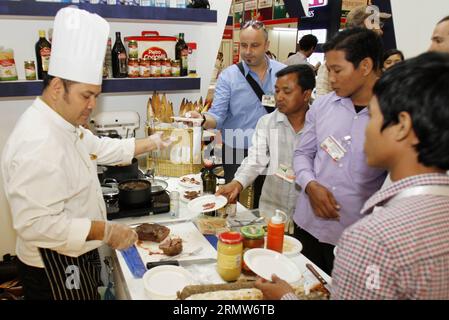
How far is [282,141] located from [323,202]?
2.23 ft

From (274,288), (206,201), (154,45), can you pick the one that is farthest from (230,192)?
(154,45)

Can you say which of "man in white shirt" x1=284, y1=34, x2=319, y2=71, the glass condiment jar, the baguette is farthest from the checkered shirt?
"man in white shirt" x1=284, y1=34, x2=319, y2=71

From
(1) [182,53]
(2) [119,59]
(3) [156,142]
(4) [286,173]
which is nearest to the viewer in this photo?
(4) [286,173]

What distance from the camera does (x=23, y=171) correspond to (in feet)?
4.55

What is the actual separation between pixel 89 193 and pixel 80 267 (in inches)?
13.6

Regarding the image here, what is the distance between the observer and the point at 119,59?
2.98 meters

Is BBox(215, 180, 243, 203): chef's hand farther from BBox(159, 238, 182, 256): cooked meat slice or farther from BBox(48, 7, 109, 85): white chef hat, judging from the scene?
BBox(48, 7, 109, 85): white chef hat

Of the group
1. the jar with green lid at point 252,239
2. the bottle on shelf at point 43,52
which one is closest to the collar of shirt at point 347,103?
the jar with green lid at point 252,239

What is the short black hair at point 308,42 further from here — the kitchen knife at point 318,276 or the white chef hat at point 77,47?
the kitchen knife at point 318,276

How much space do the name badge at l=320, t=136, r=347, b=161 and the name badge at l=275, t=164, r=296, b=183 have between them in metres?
0.33

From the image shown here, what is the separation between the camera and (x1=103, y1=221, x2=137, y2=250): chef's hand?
1.56 m

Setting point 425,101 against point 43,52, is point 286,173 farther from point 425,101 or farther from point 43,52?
point 43,52

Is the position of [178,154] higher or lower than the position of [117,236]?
higher

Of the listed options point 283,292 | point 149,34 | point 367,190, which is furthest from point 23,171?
point 149,34
